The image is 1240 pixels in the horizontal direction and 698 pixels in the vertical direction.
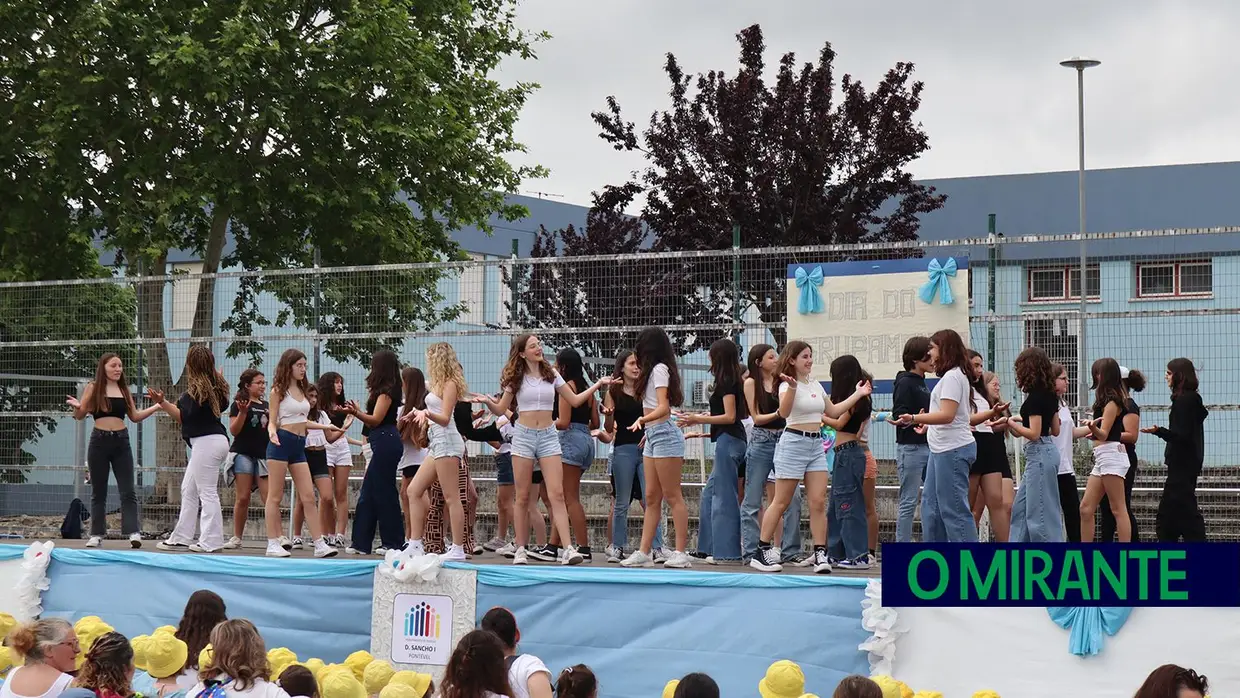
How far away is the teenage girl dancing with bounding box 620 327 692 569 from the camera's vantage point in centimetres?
1016

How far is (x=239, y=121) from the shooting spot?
772 inches

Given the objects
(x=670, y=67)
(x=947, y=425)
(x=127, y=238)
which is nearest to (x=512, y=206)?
(x=670, y=67)

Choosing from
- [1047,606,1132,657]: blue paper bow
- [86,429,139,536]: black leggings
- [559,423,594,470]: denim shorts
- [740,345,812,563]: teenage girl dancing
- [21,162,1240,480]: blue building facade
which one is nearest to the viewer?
[1047,606,1132,657]: blue paper bow

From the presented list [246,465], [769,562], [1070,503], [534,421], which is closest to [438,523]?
[534,421]

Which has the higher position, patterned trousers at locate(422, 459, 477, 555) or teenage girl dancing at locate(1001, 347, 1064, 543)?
teenage girl dancing at locate(1001, 347, 1064, 543)

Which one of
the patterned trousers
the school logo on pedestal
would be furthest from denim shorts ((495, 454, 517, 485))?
the school logo on pedestal

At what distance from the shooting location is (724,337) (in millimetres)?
11250

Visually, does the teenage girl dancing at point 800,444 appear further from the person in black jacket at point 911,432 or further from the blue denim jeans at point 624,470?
the blue denim jeans at point 624,470

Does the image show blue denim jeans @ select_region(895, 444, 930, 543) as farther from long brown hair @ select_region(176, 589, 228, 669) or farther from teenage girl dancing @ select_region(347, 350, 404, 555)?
long brown hair @ select_region(176, 589, 228, 669)

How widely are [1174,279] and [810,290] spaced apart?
10.9 feet

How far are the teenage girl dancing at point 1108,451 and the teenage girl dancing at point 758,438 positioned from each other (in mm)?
2173

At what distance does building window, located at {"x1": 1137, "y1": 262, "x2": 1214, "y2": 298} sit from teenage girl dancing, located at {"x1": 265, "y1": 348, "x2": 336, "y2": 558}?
686 cm

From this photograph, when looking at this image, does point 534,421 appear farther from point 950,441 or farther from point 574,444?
point 950,441

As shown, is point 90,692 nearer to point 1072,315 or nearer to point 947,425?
point 947,425
